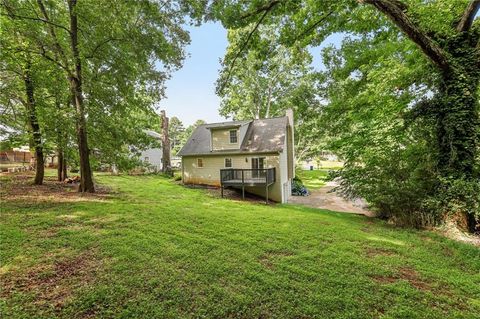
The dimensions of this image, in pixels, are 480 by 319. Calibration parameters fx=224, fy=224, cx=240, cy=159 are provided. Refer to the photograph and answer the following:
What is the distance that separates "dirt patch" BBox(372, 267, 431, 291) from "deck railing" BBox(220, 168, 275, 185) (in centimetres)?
917

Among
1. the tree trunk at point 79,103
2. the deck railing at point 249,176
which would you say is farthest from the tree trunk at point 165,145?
the tree trunk at point 79,103

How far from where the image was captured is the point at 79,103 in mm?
9039

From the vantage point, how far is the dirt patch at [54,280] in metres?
2.76

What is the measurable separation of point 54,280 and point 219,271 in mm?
2308

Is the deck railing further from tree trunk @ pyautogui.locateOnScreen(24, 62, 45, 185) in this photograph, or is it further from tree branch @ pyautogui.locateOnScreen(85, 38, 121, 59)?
tree trunk @ pyautogui.locateOnScreen(24, 62, 45, 185)

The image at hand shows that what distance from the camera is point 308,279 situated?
3.47 meters

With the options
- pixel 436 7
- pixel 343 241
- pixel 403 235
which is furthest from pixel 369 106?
pixel 343 241

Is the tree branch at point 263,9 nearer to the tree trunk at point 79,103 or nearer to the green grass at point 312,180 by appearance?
the tree trunk at point 79,103

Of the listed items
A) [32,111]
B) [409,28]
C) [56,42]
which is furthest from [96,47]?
[409,28]

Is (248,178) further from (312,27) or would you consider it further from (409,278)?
(409,278)

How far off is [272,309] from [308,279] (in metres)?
0.97

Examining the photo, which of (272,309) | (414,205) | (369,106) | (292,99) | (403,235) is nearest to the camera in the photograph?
(272,309)

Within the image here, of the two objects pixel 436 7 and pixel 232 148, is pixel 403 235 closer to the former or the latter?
pixel 436 7

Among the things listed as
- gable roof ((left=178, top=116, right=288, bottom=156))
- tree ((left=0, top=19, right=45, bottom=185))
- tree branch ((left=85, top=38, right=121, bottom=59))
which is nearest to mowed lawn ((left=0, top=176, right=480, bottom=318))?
tree ((left=0, top=19, right=45, bottom=185))
